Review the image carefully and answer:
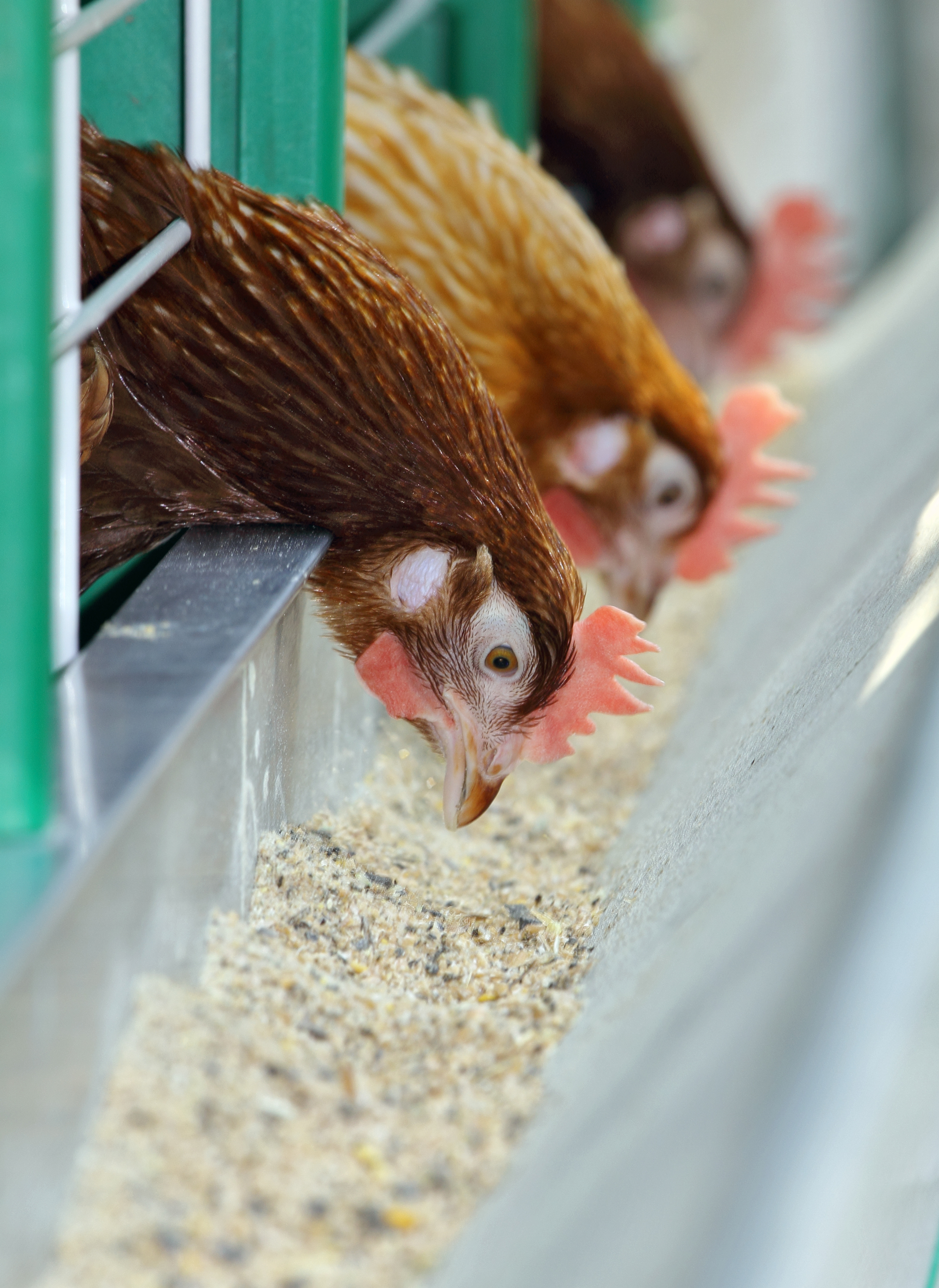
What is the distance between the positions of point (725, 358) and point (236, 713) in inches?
93.1

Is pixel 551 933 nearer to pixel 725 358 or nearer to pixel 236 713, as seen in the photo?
pixel 236 713

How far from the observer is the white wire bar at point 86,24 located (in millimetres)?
896

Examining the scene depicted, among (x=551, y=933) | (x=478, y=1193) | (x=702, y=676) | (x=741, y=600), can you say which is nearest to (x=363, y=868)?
(x=551, y=933)

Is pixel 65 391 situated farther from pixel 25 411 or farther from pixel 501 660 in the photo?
pixel 501 660

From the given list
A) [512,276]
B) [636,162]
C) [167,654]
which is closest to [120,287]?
[167,654]

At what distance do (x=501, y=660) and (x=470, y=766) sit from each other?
0.39ft

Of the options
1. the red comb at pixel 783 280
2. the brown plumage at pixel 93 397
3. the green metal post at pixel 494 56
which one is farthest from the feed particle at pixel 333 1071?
the red comb at pixel 783 280

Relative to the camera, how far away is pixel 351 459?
Result: 1255 millimetres

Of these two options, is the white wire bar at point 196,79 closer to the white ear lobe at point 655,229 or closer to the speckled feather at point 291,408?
the speckled feather at point 291,408

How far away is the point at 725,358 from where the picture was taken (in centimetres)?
314

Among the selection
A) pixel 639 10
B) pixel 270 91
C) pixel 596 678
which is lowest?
pixel 596 678

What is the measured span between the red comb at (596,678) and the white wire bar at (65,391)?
0.51 meters

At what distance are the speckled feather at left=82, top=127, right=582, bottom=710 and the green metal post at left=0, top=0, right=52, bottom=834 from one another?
40 cm

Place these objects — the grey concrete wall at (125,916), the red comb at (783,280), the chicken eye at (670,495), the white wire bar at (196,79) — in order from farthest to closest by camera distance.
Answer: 1. the red comb at (783,280)
2. the chicken eye at (670,495)
3. the white wire bar at (196,79)
4. the grey concrete wall at (125,916)
